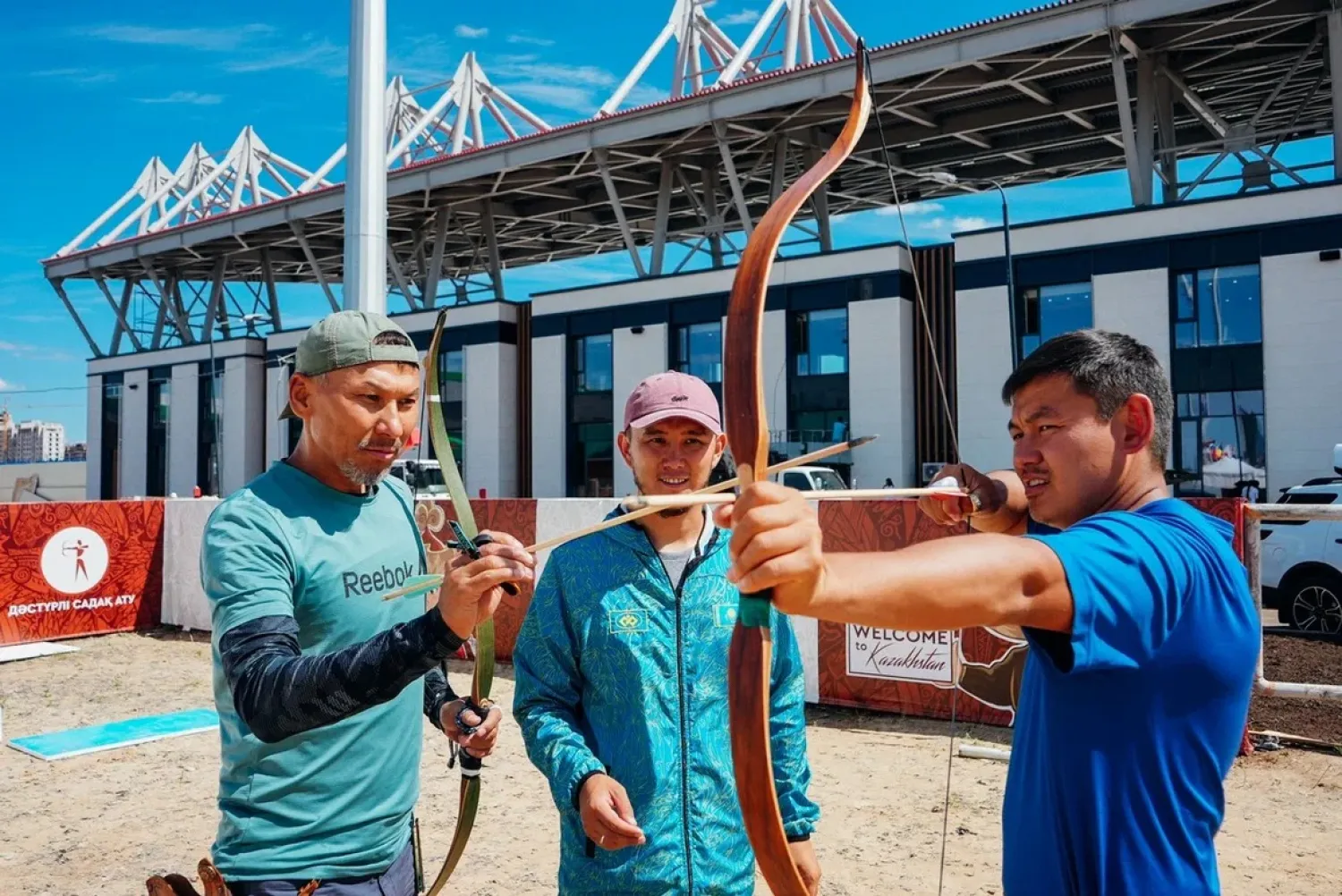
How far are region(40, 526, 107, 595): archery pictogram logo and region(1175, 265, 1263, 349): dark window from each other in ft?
78.8

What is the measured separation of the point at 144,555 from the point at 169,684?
412 centimetres

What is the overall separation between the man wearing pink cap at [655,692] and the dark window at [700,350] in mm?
29314

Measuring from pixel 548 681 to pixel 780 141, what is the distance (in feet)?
106

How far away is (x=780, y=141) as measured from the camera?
32.6m

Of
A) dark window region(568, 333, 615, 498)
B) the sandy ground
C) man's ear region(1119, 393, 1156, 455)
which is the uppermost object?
dark window region(568, 333, 615, 498)

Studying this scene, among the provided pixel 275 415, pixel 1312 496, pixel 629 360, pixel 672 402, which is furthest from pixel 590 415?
pixel 672 402

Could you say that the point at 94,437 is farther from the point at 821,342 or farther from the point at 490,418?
the point at 821,342

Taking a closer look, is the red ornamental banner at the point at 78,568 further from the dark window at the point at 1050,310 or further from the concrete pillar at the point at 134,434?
the concrete pillar at the point at 134,434

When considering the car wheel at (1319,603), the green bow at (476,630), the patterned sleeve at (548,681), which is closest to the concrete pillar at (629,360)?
the car wheel at (1319,603)

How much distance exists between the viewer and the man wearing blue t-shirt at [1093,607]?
1.29 metres

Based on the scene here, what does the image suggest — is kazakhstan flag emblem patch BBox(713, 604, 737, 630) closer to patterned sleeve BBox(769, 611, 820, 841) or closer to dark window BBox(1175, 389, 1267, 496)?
patterned sleeve BBox(769, 611, 820, 841)

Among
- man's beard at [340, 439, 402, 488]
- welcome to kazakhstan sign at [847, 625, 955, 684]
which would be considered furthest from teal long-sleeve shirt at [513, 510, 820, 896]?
welcome to kazakhstan sign at [847, 625, 955, 684]

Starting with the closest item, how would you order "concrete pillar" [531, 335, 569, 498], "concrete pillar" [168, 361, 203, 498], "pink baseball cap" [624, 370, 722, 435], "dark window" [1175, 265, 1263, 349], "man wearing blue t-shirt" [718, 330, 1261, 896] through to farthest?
"man wearing blue t-shirt" [718, 330, 1261, 896]
"pink baseball cap" [624, 370, 722, 435]
"dark window" [1175, 265, 1263, 349]
"concrete pillar" [531, 335, 569, 498]
"concrete pillar" [168, 361, 203, 498]

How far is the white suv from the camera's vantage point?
11.0 meters
